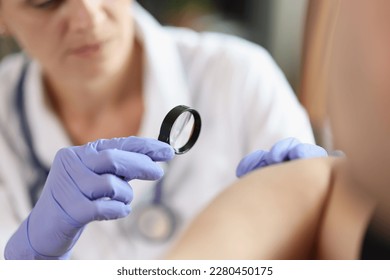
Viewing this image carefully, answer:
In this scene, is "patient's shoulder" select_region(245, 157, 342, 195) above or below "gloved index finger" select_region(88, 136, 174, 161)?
above

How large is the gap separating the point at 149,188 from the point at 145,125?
0.38 ft

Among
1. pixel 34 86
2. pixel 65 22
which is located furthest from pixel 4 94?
pixel 65 22

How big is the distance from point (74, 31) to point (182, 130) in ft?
1.07

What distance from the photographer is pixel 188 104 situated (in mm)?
1024

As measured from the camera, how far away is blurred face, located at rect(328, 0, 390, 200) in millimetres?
482

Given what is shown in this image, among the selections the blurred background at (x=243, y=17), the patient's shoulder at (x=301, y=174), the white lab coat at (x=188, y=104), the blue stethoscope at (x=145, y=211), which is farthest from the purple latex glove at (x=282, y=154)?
the blurred background at (x=243, y=17)

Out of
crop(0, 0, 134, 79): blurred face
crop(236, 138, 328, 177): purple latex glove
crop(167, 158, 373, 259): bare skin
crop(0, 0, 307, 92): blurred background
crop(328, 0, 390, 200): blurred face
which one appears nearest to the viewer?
crop(328, 0, 390, 200): blurred face

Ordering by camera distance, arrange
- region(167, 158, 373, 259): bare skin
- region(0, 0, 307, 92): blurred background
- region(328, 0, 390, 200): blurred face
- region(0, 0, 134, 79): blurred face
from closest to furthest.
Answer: region(328, 0, 390, 200): blurred face
region(167, 158, 373, 259): bare skin
region(0, 0, 134, 79): blurred face
region(0, 0, 307, 92): blurred background

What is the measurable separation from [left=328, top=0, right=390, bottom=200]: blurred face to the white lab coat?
38 cm

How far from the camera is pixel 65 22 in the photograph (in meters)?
0.93

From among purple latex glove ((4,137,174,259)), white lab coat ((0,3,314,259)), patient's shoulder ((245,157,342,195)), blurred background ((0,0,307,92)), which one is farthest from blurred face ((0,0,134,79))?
blurred background ((0,0,307,92))

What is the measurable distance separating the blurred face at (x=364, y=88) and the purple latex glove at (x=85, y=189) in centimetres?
21

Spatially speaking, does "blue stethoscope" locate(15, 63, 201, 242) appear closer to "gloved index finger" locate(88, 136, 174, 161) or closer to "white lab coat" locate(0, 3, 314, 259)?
"white lab coat" locate(0, 3, 314, 259)

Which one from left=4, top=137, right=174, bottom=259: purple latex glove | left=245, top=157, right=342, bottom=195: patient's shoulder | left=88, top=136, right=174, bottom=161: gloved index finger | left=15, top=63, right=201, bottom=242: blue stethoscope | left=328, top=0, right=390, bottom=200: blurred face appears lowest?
left=15, top=63, right=201, bottom=242: blue stethoscope
